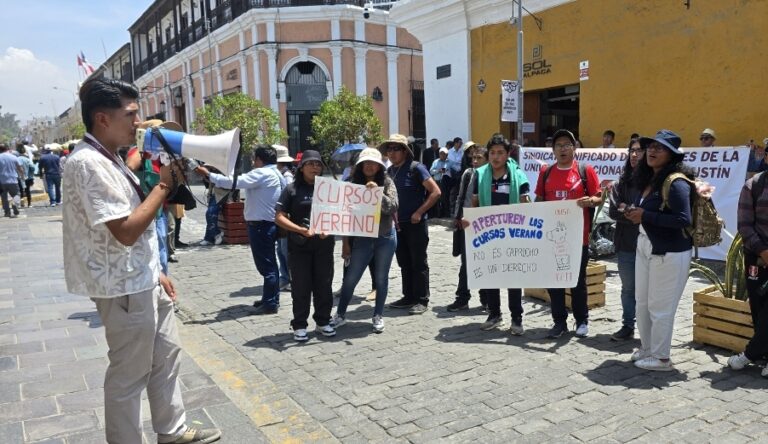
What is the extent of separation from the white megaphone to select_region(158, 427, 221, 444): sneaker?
1570mm

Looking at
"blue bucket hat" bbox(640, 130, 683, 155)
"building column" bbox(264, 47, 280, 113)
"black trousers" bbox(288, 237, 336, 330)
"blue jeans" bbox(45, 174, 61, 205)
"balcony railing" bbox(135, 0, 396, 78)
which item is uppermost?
"balcony railing" bbox(135, 0, 396, 78)

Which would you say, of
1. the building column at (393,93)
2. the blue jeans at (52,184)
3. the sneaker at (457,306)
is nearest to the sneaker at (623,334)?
the sneaker at (457,306)

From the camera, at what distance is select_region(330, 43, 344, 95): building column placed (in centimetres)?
2697

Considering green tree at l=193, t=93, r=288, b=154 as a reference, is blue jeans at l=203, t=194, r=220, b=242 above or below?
below

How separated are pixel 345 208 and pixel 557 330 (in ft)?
7.42

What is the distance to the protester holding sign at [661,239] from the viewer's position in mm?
4189

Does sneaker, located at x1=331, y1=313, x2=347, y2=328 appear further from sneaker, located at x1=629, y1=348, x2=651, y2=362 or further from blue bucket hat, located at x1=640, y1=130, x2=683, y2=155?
blue bucket hat, located at x1=640, y1=130, x2=683, y2=155

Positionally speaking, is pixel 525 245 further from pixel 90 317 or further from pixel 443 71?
pixel 443 71

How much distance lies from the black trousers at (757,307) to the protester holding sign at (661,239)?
51 cm

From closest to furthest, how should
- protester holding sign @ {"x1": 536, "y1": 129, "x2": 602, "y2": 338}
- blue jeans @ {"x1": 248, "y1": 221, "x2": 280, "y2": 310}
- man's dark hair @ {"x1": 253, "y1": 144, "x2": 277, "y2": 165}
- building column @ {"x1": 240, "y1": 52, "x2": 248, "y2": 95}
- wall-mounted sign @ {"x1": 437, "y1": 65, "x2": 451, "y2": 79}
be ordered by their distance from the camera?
protester holding sign @ {"x1": 536, "y1": 129, "x2": 602, "y2": 338}, blue jeans @ {"x1": 248, "y1": 221, "x2": 280, "y2": 310}, man's dark hair @ {"x1": 253, "y1": 144, "x2": 277, "y2": 165}, wall-mounted sign @ {"x1": 437, "y1": 65, "x2": 451, "y2": 79}, building column @ {"x1": 240, "y1": 52, "x2": 248, "y2": 95}

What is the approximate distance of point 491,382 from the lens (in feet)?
14.2

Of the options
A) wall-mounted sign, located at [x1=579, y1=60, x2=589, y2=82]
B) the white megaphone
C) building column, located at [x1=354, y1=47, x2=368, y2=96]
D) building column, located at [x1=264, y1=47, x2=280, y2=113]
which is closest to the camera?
the white megaphone

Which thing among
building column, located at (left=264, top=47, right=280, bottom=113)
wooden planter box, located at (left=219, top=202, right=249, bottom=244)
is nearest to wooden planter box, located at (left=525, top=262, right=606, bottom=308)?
wooden planter box, located at (left=219, top=202, right=249, bottom=244)

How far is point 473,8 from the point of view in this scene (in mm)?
14281
